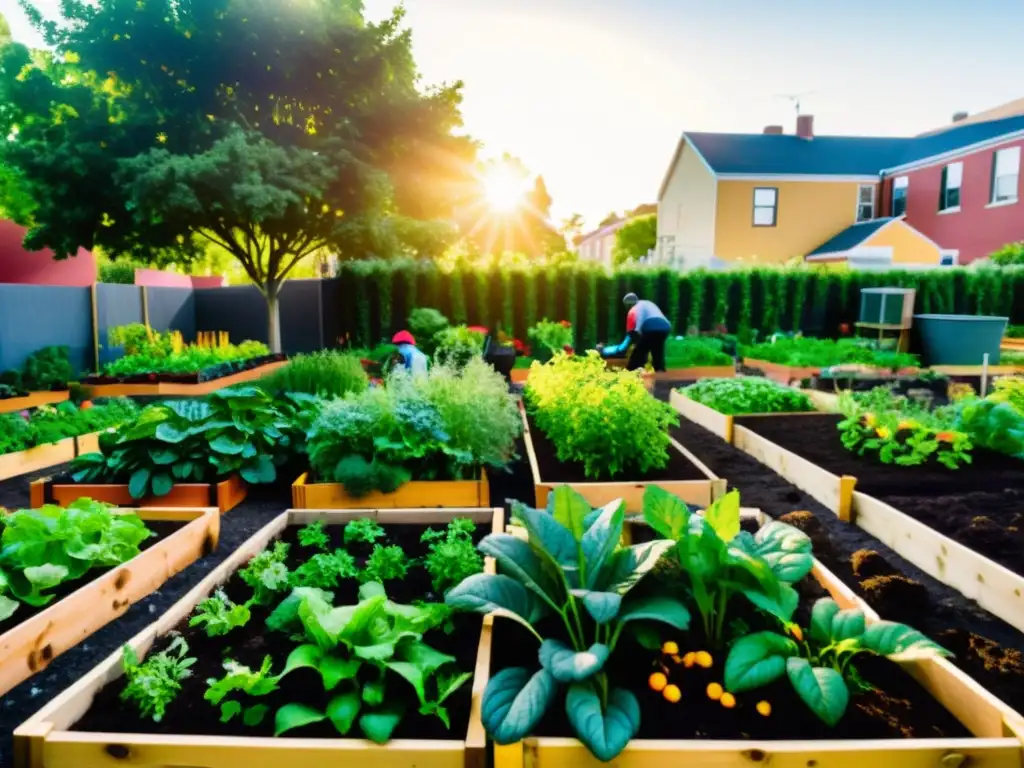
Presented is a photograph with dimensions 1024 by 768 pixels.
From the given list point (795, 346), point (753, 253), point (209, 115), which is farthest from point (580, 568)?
point (753, 253)

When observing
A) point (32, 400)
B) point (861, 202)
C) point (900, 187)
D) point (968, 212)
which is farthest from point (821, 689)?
point (900, 187)

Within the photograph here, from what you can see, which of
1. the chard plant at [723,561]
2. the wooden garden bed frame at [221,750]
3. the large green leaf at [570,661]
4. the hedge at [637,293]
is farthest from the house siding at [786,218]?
the wooden garden bed frame at [221,750]

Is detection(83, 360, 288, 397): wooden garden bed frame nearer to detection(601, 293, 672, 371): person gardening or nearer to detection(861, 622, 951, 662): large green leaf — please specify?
detection(601, 293, 672, 371): person gardening

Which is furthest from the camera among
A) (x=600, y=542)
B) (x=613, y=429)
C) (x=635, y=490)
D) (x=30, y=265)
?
(x=30, y=265)

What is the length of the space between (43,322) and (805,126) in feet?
85.8

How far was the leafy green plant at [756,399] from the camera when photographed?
7691 mm

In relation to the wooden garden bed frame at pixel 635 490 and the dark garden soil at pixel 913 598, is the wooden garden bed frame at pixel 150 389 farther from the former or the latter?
the dark garden soil at pixel 913 598

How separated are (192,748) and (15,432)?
5.73 m

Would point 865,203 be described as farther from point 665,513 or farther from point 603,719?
point 603,719

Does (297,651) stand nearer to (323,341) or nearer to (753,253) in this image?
(323,341)

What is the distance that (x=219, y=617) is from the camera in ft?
9.02

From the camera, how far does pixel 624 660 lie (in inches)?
95.2

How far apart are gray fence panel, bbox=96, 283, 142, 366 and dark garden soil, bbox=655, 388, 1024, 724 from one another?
1149 cm

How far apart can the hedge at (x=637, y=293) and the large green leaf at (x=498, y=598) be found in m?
13.4
